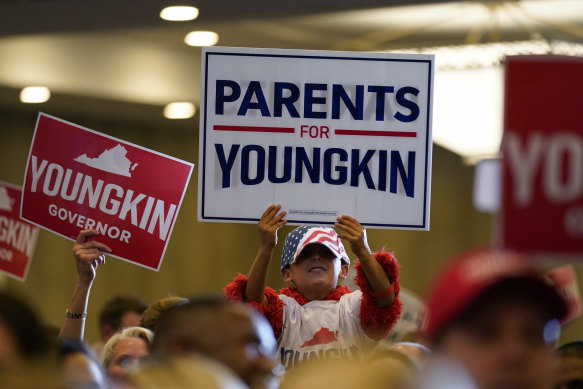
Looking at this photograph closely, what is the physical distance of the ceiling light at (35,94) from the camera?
847 cm

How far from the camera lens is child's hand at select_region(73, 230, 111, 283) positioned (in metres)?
3.69

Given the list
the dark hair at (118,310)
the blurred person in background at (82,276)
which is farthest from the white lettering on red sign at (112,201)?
the dark hair at (118,310)

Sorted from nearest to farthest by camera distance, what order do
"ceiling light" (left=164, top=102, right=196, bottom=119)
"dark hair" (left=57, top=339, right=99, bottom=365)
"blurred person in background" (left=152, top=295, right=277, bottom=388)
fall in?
"blurred person in background" (left=152, top=295, right=277, bottom=388), "dark hair" (left=57, top=339, right=99, bottom=365), "ceiling light" (left=164, top=102, right=196, bottom=119)

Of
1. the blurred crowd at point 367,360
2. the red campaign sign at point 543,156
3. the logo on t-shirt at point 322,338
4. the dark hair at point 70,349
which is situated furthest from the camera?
the logo on t-shirt at point 322,338

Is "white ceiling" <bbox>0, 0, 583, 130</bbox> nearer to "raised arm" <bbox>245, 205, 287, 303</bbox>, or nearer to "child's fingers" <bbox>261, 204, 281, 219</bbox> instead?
"child's fingers" <bbox>261, 204, 281, 219</bbox>

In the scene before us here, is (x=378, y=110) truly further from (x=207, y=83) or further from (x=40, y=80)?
(x=40, y=80)

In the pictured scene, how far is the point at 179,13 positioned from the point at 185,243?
239 cm

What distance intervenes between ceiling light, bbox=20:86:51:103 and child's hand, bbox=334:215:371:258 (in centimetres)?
515

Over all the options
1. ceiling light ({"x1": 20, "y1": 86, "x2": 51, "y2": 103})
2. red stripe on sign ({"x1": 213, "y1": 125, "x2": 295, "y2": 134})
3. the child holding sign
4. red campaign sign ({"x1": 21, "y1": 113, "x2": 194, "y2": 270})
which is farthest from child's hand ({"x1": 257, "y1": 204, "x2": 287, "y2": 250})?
ceiling light ({"x1": 20, "y1": 86, "x2": 51, "y2": 103})

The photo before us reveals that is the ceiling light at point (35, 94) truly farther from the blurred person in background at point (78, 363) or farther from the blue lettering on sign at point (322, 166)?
the blurred person in background at point (78, 363)

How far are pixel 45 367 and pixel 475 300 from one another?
0.70m

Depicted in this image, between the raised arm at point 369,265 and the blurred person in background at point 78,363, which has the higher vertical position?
the raised arm at point 369,265

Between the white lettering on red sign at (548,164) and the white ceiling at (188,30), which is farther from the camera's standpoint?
the white ceiling at (188,30)

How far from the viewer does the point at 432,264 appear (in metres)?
8.57
